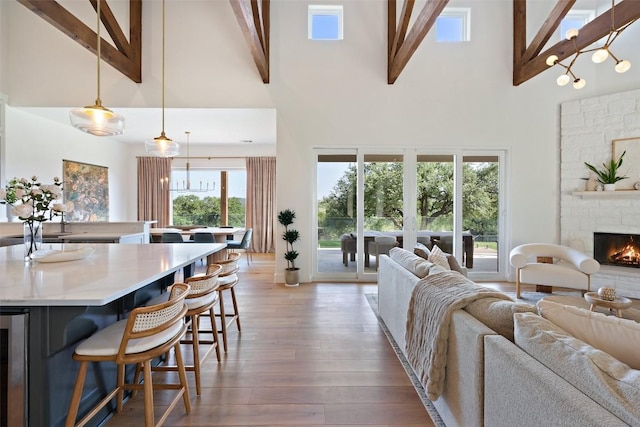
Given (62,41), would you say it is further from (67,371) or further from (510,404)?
(510,404)

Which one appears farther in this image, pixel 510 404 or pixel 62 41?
pixel 62 41

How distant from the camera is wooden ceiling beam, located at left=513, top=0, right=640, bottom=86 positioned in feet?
10.5

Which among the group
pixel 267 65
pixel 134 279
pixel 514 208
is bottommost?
pixel 134 279

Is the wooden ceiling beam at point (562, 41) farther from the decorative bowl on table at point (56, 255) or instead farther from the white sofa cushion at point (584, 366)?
the decorative bowl on table at point (56, 255)

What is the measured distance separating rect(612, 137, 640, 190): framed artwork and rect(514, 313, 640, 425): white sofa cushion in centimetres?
481

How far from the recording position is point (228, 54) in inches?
184

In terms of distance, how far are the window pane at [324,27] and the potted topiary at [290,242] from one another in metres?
2.94

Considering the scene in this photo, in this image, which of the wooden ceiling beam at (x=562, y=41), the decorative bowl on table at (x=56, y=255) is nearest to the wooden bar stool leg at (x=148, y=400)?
the decorative bowl on table at (x=56, y=255)

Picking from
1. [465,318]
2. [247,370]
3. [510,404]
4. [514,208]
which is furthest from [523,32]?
[247,370]

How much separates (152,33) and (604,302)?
6674mm

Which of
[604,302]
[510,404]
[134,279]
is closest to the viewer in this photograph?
[510,404]

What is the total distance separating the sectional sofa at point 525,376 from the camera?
2.66 ft

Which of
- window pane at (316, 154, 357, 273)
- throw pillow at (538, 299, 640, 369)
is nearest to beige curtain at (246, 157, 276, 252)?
window pane at (316, 154, 357, 273)

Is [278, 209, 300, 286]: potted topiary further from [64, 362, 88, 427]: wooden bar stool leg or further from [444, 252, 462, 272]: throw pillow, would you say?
[64, 362, 88, 427]: wooden bar stool leg
